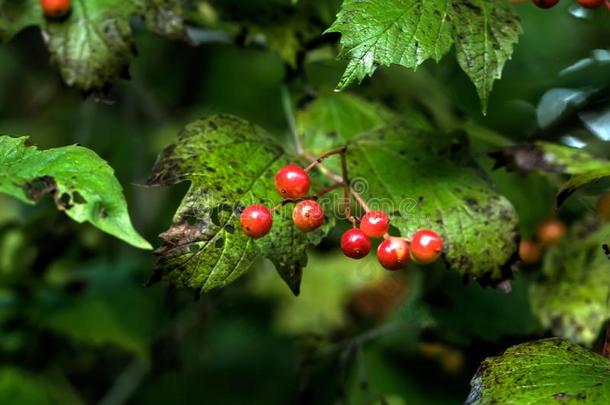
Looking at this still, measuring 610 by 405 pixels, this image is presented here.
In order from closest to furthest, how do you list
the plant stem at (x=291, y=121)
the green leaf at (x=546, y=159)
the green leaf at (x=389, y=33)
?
the green leaf at (x=389, y=33), the green leaf at (x=546, y=159), the plant stem at (x=291, y=121)

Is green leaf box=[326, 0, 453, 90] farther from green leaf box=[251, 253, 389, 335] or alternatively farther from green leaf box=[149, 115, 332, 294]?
green leaf box=[251, 253, 389, 335]

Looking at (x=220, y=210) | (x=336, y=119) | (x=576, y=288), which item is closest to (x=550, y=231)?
(x=576, y=288)

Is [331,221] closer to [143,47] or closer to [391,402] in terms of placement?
[391,402]

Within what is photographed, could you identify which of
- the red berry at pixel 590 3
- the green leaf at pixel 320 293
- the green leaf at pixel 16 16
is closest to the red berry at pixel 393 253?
the red berry at pixel 590 3

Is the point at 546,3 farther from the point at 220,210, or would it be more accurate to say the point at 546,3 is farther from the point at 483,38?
the point at 220,210

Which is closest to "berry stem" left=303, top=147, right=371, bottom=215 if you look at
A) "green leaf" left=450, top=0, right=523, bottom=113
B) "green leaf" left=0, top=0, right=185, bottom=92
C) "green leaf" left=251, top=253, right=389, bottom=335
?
"green leaf" left=450, top=0, right=523, bottom=113

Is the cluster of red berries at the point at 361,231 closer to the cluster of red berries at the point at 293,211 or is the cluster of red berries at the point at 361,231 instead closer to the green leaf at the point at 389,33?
the cluster of red berries at the point at 293,211
